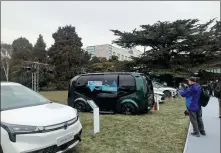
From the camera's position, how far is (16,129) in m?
3.28

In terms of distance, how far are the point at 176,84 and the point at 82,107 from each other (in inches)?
750

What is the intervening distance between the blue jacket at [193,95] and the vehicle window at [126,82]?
124 inches

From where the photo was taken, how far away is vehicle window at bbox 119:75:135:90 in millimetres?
8938

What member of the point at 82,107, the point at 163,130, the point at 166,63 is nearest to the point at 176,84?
the point at 166,63

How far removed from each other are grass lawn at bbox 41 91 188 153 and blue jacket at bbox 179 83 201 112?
0.72 meters

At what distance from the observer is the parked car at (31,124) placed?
125 inches

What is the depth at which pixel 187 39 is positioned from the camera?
26.6 m

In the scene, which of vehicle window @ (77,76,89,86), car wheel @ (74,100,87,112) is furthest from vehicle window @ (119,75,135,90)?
car wheel @ (74,100,87,112)

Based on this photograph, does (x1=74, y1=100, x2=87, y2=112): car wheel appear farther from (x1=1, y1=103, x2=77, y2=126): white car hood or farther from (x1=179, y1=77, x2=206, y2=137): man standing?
(x1=1, y1=103, x2=77, y2=126): white car hood

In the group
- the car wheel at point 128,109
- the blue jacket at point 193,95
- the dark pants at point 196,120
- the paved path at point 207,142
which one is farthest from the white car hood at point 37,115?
the car wheel at point 128,109

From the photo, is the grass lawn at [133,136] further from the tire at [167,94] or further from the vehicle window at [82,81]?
the tire at [167,94]

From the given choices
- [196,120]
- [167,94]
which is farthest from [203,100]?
[167,94]

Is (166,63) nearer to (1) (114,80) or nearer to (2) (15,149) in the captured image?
(1) (114,80)

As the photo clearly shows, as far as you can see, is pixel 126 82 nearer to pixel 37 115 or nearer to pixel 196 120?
pixel 196 120
